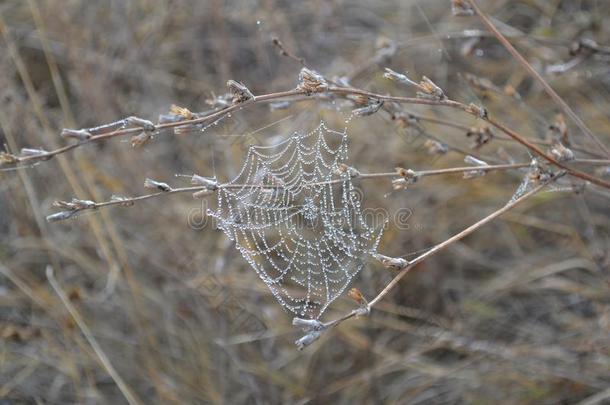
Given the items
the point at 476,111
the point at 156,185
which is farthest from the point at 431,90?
the point at 156,185

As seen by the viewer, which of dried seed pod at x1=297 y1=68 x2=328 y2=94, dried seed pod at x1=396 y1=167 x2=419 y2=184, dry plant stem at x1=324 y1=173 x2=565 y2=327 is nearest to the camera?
dry plant stem at x1=324 y1=173 x2=565 y2=327

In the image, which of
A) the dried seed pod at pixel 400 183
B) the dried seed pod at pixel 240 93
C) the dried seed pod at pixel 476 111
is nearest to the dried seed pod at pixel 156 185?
the dried seed pod at pixel 240 93

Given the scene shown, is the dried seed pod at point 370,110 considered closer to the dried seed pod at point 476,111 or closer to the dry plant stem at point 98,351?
the dried seed pod at point 476,111

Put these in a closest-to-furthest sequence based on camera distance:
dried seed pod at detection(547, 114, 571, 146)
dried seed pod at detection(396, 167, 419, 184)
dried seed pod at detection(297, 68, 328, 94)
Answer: dried seed pod at detection(297, 68, 328, 94) → dried seed pod at detection(396, 167, 419, 184) → dried seed pod at detection(547, 114, 571, 146)

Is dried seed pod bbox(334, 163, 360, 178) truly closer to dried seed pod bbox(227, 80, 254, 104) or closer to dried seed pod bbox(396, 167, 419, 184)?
dried seed pod bbox(396, 167, 419, 184)

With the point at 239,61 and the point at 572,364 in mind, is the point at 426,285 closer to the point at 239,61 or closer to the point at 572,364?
the point at 572,364

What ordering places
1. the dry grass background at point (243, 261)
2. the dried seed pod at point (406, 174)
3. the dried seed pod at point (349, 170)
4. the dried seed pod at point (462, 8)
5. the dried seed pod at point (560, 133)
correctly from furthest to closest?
the dry grass background at point (243, 261)
the dried seed pod at point (560, 133)
the dried seed pod at point (462, 8)
the dried seed pod at point (349, 170)
the dried seed pod at point (406, 174)

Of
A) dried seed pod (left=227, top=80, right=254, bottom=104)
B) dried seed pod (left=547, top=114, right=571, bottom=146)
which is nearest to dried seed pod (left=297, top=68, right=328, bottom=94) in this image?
dried seed pod (left=227, top=80, right=254, bottom=104)

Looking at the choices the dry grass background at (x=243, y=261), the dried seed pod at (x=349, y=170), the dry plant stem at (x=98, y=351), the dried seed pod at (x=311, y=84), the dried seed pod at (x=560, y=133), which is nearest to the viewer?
the dried seed pod at (x=311, y=84)
